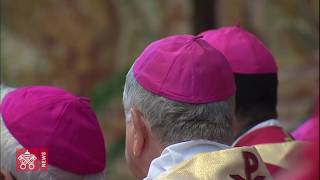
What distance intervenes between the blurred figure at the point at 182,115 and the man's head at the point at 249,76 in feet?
2.32

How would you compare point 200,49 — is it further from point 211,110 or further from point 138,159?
point 138,159

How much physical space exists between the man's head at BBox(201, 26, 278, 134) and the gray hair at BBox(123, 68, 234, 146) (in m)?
0.78

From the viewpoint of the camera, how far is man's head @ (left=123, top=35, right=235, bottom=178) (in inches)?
→ 77.5

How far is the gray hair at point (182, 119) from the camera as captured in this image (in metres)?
1.96

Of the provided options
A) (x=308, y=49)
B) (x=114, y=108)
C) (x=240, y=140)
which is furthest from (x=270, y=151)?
(x=114, y=108)

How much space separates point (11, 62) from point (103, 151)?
4184mm

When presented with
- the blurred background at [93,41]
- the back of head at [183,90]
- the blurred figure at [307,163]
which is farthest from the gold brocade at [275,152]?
the blurred background at [93,41]

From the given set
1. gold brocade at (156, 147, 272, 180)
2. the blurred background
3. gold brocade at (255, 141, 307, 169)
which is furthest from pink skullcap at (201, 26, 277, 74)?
the blurred background

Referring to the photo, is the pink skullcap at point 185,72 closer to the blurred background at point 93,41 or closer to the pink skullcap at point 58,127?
the pink skullcap at point 58,127

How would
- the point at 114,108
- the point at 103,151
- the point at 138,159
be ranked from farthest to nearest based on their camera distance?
the point at 114,108 → the point at 103,151 → the point at 138,159

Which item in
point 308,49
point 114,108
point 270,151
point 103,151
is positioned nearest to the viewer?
point 103,151

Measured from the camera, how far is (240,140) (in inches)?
109

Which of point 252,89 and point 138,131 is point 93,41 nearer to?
point 252,89

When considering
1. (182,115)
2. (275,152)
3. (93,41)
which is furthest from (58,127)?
(93,41)
